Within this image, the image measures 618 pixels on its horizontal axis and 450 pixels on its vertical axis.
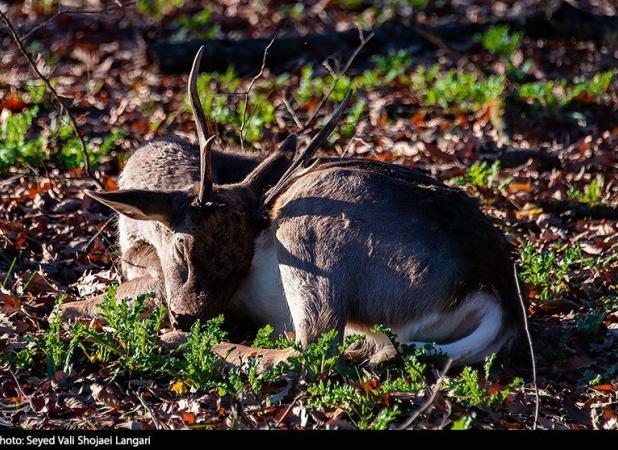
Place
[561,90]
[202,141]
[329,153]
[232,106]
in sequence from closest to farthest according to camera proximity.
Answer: [202,141] < [329,153] < [232,106] < [561,90]

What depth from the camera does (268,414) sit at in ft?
15.5

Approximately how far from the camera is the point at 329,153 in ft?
28.1

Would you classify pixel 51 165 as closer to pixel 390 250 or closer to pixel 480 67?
pixel 390 250

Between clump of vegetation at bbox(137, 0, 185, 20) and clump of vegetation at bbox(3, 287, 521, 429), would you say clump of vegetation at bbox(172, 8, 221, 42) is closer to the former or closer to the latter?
clump of vegetation at bbox(137, 0, 185, 20)

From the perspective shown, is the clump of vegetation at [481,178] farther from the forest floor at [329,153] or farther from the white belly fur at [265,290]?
the white belly fur at [265,290]

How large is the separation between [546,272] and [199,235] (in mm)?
2103

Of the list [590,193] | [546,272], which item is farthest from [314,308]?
[590,193]

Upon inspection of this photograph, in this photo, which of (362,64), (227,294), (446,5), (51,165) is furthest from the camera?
(446,5)

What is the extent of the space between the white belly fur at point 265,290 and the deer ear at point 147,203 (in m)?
0.50

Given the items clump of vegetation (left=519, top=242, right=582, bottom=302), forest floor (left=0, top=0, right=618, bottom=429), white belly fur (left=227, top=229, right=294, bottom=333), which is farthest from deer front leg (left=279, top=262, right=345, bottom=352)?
clump of vegetation (left=519, top=242, right=582, bottom=302)

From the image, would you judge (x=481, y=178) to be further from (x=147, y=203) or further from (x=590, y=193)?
(x=147, y=203)

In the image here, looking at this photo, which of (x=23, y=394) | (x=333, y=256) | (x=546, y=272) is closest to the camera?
(x=23, y=394)

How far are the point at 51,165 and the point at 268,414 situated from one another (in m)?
4.25
